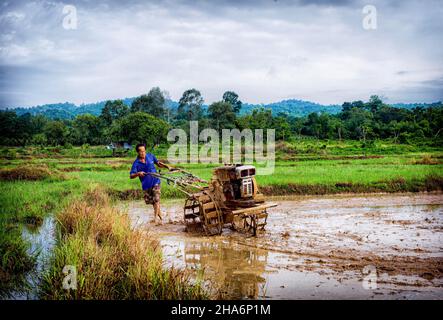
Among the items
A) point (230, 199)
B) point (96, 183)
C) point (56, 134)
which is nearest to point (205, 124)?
point (56, 134)

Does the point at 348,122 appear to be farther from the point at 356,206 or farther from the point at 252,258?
the point at 252,258

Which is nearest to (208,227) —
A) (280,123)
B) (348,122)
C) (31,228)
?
(31,228)

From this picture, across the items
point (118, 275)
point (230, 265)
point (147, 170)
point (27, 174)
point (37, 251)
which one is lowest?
point (230, 265)

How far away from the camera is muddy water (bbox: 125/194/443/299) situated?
6.13m

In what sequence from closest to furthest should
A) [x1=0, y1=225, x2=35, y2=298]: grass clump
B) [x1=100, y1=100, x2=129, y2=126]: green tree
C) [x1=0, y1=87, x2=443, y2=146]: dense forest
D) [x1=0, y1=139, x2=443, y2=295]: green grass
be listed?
[x1=0, y1=225, x2=35, y2=298]: grass clump < [x1=0, y1=139, x2=443, y2=295]: green grass < [x1=0, y1=87, x2=443, y2=146]: dense forest < [x1=100, y1=100, x2=129, y2=126]: green tree

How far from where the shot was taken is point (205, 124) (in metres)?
49.5

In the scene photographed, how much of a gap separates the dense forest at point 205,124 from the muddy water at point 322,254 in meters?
27.2

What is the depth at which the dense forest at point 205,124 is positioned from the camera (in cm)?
3916

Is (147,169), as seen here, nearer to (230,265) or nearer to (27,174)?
(230,265)

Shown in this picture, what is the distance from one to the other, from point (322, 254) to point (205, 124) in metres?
42.3

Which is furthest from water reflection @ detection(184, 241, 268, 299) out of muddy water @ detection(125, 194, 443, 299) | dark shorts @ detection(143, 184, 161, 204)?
dark shorts @ detection(143, 184, 161, 204)

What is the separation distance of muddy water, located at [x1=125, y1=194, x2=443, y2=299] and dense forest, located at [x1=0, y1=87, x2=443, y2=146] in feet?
89.2

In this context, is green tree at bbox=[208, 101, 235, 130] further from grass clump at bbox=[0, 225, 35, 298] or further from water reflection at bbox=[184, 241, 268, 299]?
grass clump at bbox=[0, 225, 35, 298]

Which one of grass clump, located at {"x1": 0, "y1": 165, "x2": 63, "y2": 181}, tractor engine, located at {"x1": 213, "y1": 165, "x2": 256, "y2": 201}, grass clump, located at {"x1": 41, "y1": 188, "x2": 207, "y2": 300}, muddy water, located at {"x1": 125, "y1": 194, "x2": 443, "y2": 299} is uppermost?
tractor engine, located at {"x1": 213, "y1": 165, "x2": 256, "y2": 201}
